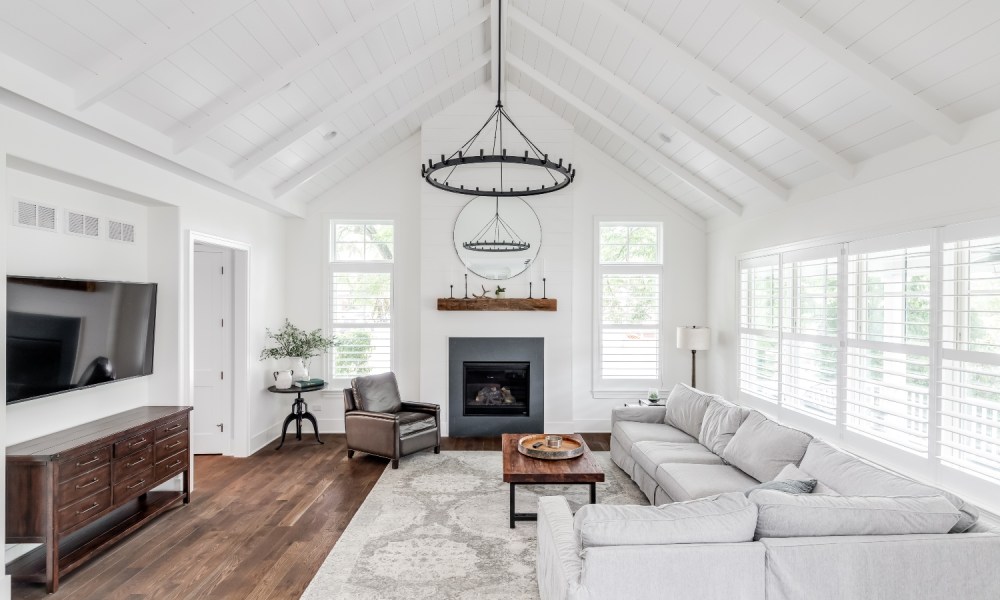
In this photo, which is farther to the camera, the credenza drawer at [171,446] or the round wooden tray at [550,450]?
the round wooden tray at [550,450]

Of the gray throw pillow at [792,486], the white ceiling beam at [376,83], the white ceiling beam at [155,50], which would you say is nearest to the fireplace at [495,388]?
the white ceiling beam at [376,83]

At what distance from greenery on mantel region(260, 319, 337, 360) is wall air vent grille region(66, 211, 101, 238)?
2.30 m

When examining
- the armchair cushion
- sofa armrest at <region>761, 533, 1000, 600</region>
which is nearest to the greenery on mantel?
the armchair cushion

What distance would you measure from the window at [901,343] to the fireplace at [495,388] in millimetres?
2714

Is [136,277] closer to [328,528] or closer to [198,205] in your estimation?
[198,205]

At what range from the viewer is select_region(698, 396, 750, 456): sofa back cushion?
4.05 m

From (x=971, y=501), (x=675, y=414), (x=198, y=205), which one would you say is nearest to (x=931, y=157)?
(x=971, y=501)

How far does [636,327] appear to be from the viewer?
6660 mm

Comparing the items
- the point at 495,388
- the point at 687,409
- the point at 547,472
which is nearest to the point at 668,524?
the point at 547,472

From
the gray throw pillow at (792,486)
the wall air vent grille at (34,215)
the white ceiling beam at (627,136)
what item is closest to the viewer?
the gray throw pillow at (792,486)

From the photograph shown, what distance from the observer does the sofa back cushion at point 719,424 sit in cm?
405

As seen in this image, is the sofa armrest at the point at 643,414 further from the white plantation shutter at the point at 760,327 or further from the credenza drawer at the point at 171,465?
the credenza drawer at the point at 171,465

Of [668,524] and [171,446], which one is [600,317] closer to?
[668,524]

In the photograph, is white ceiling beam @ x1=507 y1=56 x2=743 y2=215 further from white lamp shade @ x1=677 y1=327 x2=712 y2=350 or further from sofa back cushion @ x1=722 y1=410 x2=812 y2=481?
sofa back cushion @ x1=722 y1=410 x2=812 y2=481
